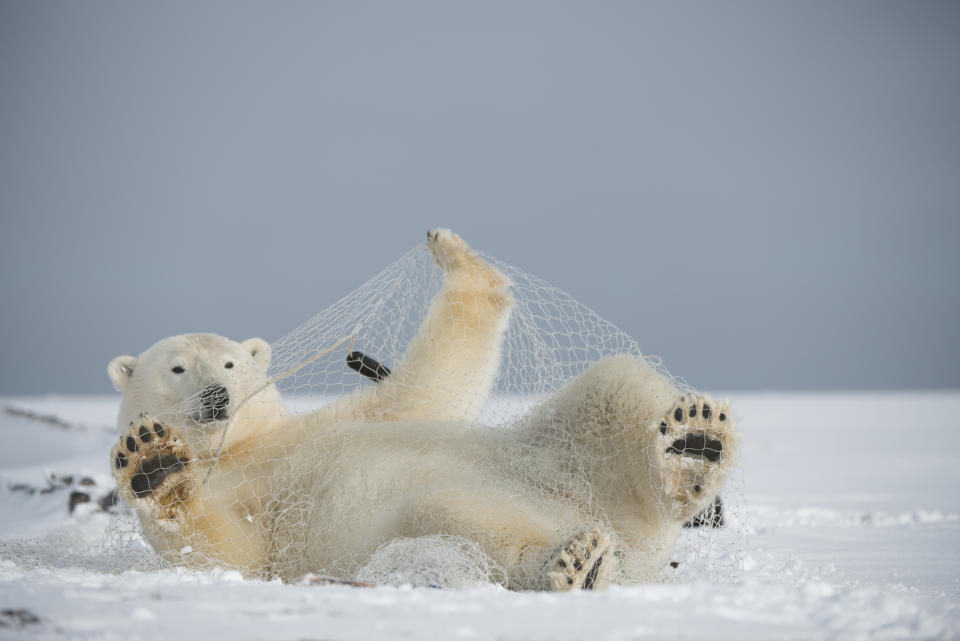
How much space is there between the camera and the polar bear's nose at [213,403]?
318 centimetres

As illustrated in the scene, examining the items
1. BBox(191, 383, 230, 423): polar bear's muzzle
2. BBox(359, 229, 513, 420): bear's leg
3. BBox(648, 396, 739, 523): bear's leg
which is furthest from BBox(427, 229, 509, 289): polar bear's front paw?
BBox(648, 396, 739, 523): bear's leg

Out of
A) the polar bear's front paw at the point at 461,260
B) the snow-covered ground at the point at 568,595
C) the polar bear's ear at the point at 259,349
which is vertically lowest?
the snow-covered ground at the point at 568,595

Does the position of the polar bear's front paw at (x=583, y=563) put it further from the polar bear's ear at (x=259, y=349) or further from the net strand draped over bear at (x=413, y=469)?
the polar bear's ear at (x=259, y=349)

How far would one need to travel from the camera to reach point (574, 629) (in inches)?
66.3

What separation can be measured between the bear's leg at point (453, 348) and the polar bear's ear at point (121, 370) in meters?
1.01

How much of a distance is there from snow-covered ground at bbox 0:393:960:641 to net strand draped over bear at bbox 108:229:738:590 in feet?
0.76

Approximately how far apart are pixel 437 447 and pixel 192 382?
1.02 metres

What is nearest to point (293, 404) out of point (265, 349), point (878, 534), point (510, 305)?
point (265, 349)

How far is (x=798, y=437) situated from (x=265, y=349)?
9.70 meters

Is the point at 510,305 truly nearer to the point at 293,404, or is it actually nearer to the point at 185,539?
the point at 293,404

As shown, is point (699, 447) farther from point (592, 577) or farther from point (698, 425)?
point (592, 577)

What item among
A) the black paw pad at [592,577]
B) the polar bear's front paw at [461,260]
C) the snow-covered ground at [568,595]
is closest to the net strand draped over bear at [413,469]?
the black paw pad at [592,577]

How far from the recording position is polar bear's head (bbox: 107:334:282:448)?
3.21 m

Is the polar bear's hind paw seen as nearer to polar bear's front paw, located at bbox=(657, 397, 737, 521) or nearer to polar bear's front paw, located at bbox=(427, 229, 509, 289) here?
polar bear's front paw, located at bbox=(657, 397, 737, 521)
